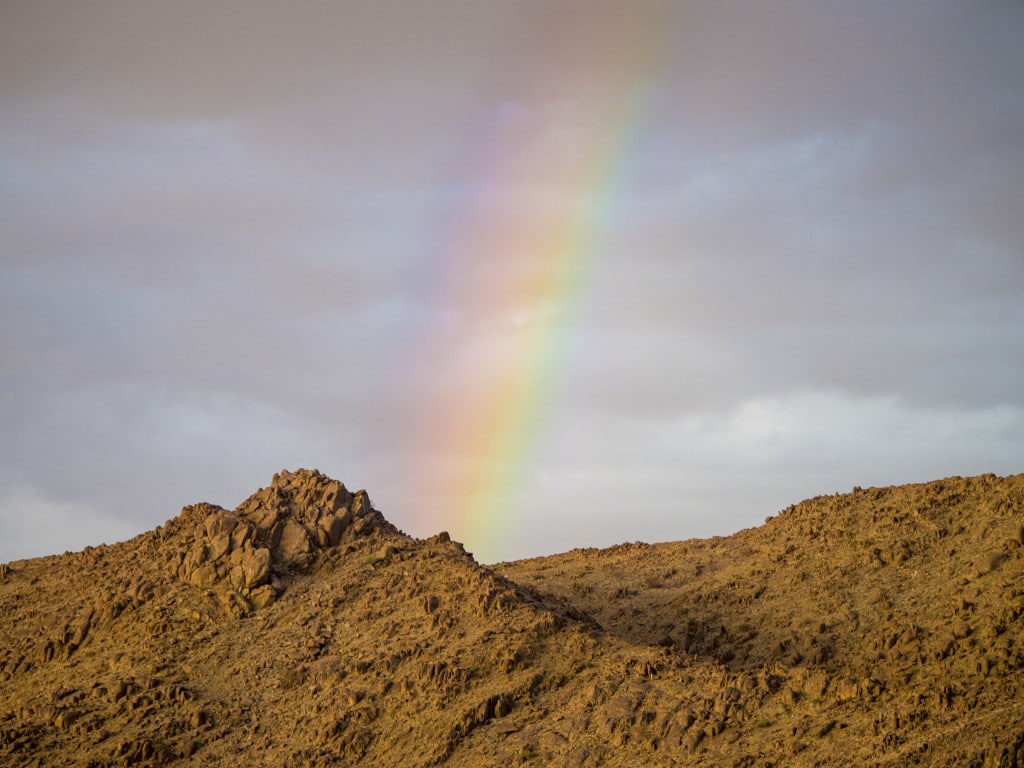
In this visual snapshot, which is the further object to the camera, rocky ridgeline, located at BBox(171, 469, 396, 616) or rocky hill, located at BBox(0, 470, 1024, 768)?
rocky ridgeline, located at BBox(171, 469, 396, 616)

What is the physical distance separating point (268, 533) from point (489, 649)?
31.1 ft

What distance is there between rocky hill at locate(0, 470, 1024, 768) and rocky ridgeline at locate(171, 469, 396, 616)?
8 centimetres

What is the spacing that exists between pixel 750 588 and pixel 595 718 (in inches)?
521

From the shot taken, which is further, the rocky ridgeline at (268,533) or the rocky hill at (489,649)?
the rocky ridgeline at (268,533)

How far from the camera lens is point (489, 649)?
1209 inches

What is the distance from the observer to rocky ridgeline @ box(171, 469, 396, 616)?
35062 mm

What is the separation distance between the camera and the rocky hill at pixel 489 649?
88.3 ft

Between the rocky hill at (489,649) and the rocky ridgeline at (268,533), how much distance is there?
3.3 inches

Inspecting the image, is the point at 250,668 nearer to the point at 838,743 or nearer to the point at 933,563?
the point at 838,743

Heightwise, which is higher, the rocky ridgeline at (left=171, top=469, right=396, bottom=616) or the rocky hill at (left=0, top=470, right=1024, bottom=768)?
the rocky ridgeline at (left=171, top=469, right=396, bottom=616)

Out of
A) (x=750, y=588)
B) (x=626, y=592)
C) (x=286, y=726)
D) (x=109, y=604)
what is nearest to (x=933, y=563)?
(x=750, y=588)

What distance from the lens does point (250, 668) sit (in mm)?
32250

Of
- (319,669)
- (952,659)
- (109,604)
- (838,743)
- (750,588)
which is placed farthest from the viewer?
(750,588)

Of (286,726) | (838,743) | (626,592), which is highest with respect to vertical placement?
(626,592)
